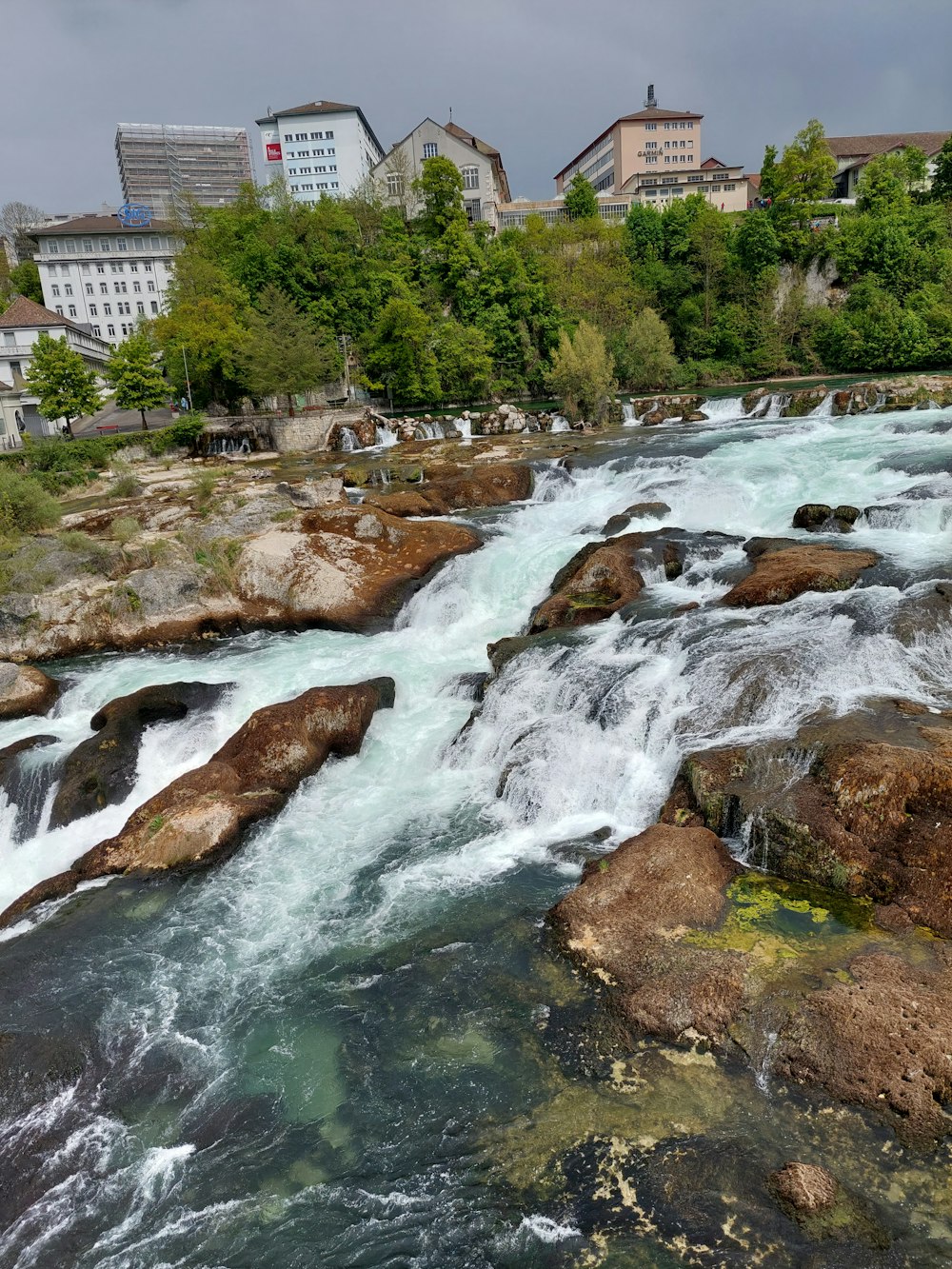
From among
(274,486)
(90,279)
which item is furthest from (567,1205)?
(90,279)

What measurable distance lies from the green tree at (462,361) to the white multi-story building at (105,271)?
43.6 meters

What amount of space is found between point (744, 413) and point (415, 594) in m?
22.2

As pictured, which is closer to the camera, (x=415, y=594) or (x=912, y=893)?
(x=912, y=893)

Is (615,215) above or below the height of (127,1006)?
above

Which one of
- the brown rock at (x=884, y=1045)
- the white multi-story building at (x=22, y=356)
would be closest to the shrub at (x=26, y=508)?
the brown rock at (x=884, y=1045)

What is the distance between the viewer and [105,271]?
79.1 metres

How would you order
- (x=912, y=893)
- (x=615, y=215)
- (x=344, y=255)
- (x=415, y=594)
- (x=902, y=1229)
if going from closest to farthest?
1. (x=902, y=1229)
2. (x=912, y=893)
3. (x=415, y=594)
4. (x=344, y=255)
5. (x=615, y=215)

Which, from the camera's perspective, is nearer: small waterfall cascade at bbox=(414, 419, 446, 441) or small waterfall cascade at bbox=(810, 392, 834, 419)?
small waterfall cascade at bbox=(810, 392, 834, 419)

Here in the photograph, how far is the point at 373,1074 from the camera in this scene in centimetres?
757

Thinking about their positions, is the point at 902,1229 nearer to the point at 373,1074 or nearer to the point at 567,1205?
the point at 567,1205

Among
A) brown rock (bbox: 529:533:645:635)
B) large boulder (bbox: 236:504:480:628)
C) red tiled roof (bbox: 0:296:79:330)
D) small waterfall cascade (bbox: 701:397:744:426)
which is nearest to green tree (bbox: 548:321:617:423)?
small waterfall cascade (bbox: 701:397:744:426)

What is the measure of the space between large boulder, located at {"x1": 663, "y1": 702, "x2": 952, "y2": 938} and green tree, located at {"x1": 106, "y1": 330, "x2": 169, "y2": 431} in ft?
131

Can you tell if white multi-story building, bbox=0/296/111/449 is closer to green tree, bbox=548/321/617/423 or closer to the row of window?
the row of window

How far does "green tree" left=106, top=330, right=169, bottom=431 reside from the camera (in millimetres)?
41969
